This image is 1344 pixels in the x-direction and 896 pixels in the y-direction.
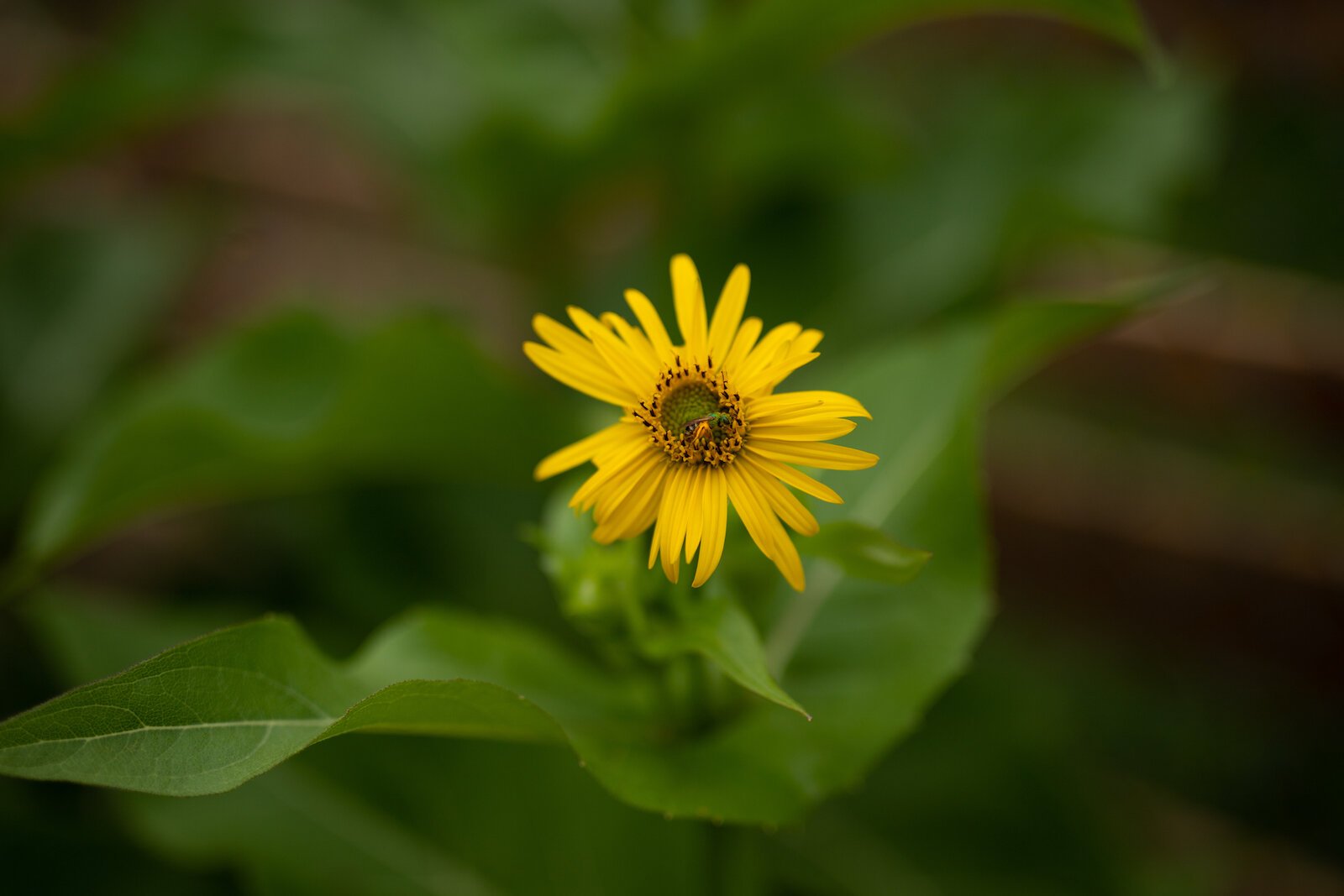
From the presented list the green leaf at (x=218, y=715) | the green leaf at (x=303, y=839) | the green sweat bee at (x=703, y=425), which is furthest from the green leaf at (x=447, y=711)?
the green leaf at (x=303, y=839)

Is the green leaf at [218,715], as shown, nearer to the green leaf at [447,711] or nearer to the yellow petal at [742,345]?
the green leaf at [447,711]

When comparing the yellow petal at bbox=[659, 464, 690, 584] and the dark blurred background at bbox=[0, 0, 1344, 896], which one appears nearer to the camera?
the yellow petal at bbox=[659, 464, 690, 584]

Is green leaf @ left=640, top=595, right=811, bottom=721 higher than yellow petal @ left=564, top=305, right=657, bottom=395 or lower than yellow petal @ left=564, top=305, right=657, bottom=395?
lower

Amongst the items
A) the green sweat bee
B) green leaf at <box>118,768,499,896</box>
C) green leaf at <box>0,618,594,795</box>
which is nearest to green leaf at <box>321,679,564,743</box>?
green leaf at <box>0,618,594,795</box>

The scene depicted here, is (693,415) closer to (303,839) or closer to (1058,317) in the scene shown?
(1058,317)

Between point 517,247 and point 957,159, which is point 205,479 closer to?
point 517,247

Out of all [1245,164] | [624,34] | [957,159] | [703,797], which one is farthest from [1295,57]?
[703,797]

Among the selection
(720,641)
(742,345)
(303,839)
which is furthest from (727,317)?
(303,839)

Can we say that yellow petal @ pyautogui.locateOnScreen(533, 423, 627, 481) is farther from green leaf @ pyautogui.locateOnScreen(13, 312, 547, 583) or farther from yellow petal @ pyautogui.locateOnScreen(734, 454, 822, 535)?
green leaf @ pyautogui.locateOnScreen(13, 312, 547, 583)
